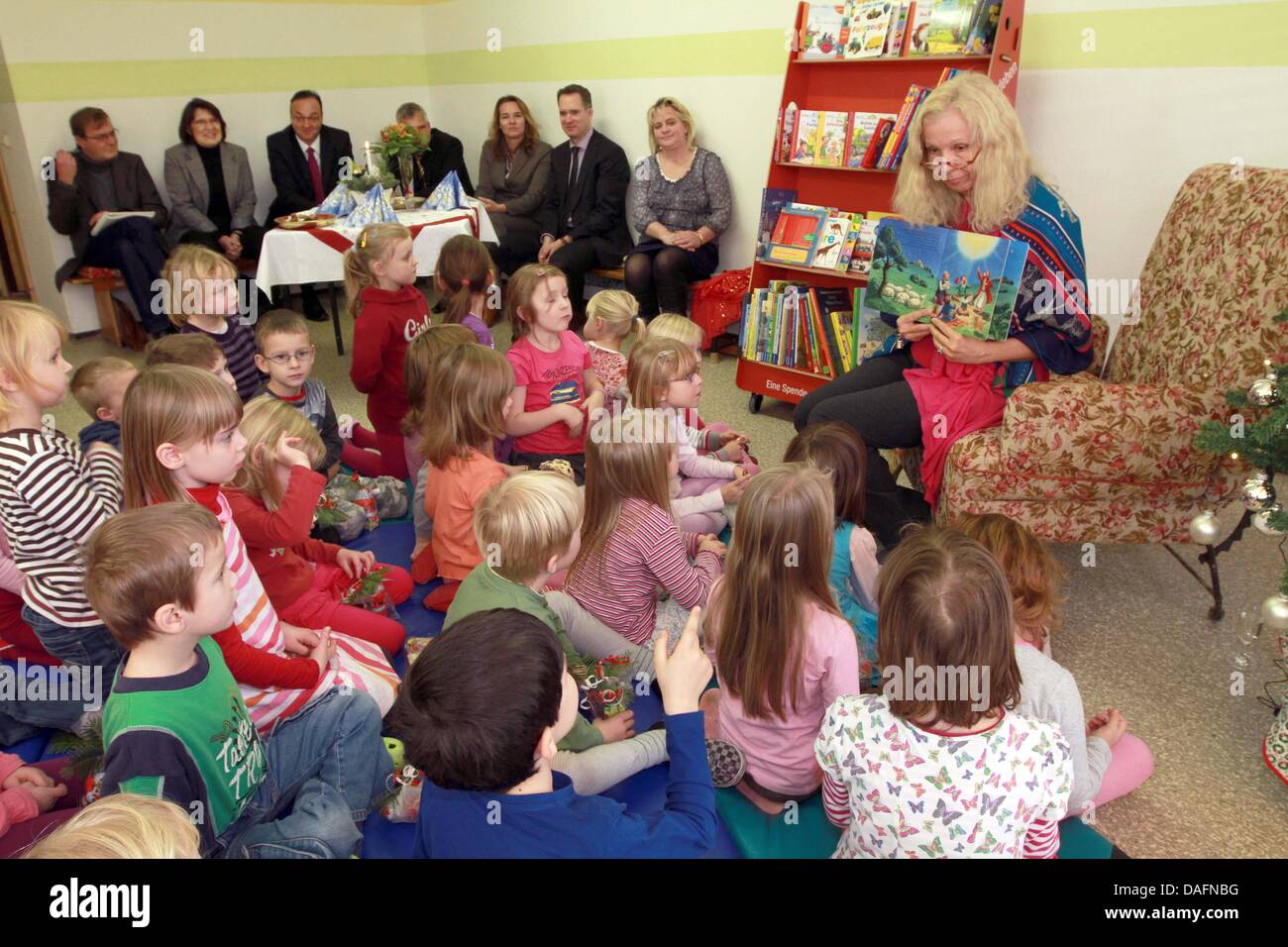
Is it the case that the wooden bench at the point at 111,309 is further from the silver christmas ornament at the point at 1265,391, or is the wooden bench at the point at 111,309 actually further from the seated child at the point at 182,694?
the silver christmas ornament at the point at 1265,391

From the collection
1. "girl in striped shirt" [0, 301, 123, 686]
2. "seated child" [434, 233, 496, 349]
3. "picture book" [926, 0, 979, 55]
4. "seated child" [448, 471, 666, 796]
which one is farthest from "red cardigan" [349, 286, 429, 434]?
"picture book" [926, 0, 979, 55]

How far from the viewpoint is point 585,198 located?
578cm

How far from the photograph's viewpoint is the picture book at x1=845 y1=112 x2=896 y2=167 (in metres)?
3.91

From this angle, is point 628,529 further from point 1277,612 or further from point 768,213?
point 768,213

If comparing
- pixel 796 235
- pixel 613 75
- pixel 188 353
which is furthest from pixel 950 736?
pixel 613 75

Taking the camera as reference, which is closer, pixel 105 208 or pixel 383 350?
pixel 383 350

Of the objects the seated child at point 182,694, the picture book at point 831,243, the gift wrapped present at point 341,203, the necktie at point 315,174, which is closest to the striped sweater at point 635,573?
the seated child at point 182,694

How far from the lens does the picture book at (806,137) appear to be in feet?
13.5

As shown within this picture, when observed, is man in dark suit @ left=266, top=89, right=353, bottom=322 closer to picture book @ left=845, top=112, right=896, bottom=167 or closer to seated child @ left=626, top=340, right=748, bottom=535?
picture book @ left=845, top=112, right=896, bottom=167

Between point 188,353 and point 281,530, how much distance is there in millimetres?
862

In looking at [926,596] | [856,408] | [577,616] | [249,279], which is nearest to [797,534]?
[926,596]

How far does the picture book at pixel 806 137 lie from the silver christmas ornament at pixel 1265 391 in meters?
2.35

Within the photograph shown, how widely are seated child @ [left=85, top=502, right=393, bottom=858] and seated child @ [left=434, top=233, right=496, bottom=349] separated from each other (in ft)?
6.62

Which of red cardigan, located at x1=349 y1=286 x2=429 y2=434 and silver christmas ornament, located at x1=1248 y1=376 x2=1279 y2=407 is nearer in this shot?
silver christmas ornament, located at x1=1248 y1=376 x2=1279 y2=407
